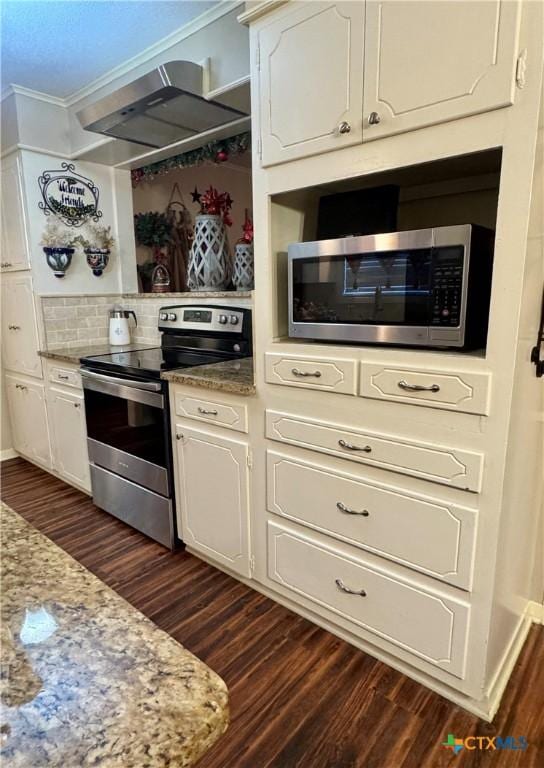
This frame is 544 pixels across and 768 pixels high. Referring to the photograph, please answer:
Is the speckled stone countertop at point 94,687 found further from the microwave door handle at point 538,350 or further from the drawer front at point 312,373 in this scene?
the microwave door handle at point 538,350

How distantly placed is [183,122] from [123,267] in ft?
4.54

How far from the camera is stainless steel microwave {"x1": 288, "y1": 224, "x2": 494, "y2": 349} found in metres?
1.28

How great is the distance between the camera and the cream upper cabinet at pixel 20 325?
3052 millimetres

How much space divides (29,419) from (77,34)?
2.48 metres

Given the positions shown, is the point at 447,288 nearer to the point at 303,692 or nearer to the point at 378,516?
the point at 378,516

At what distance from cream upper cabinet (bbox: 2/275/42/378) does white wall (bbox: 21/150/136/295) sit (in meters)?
0.16

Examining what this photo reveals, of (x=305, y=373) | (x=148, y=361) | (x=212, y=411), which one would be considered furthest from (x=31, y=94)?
(x=305, y=373)

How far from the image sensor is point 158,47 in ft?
7.34

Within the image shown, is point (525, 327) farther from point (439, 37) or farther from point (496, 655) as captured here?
point (496, 655)

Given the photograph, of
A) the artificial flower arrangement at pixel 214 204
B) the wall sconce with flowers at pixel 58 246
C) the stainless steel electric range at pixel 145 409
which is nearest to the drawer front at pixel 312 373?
the stainless steel electric range at pixel 145 409

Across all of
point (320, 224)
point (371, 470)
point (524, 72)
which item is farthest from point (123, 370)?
point (524, 72)

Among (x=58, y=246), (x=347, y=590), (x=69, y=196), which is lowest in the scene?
(x=347, y=590)

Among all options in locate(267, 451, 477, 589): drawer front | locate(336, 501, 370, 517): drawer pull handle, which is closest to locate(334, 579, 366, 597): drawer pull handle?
locate(267, 451, 477, 589): drawer front

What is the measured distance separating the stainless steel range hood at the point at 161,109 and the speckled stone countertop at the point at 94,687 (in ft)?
6.47
